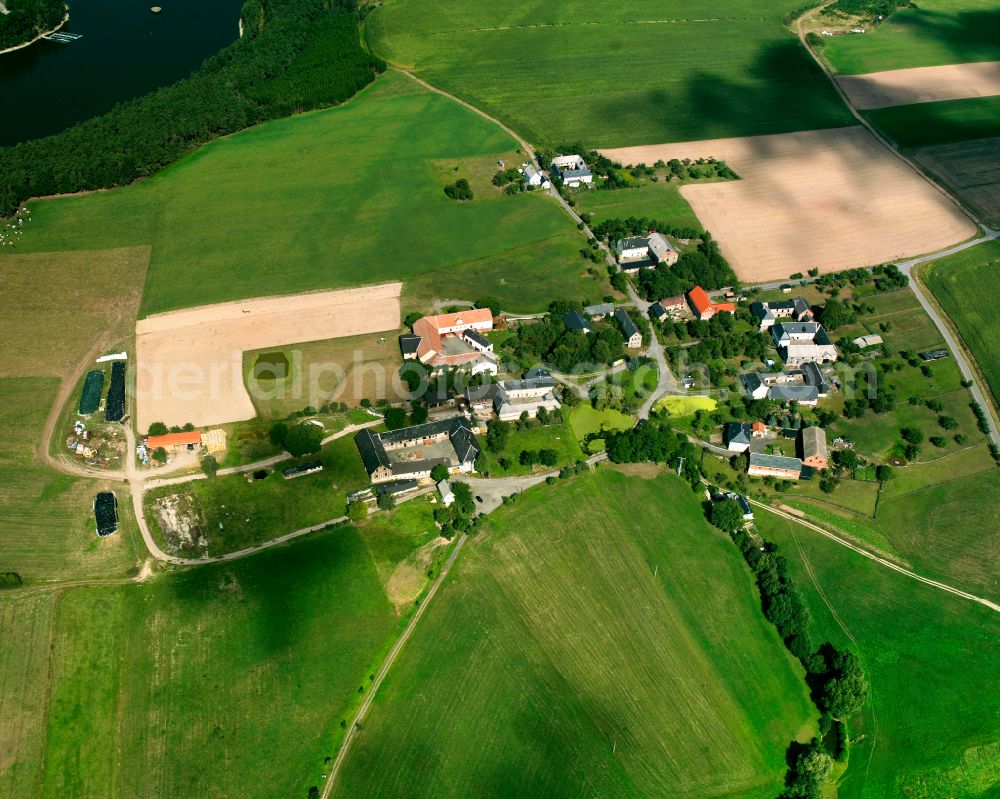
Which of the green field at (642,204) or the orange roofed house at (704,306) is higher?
the green field at (642,204)

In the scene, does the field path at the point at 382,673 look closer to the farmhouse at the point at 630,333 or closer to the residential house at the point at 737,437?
the residential house at the point at 737,437

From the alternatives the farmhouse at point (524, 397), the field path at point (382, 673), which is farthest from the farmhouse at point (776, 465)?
the field path at point (382, 673)

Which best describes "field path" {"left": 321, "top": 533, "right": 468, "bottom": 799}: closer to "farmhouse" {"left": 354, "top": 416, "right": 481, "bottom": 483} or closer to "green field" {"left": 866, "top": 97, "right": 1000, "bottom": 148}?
"farmhouse" {"left": 354, "top": 416, "right": 481, "bottom": 483}

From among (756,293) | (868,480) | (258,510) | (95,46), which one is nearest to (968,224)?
(756,293)

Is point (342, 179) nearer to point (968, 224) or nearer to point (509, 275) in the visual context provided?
point (509, 275)

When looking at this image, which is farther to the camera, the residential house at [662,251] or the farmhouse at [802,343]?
the residential house at [662,251]

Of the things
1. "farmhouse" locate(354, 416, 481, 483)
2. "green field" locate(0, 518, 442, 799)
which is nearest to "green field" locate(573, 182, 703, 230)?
"farmhouse" locate(354, 416, 481, 483)
